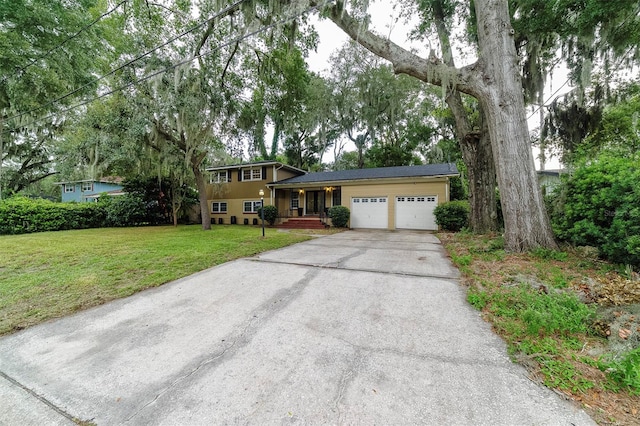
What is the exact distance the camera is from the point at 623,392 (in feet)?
4.98

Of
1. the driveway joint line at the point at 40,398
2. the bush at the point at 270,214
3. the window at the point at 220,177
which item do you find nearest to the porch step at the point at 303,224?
the bush at the point at 270,214

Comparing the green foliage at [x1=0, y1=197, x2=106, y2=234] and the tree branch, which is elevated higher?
the tree branch

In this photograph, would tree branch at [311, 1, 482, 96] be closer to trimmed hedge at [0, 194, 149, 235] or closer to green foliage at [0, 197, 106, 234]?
trimmed hedge at [0, 194, 149, 235]

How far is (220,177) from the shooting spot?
17.3 metres

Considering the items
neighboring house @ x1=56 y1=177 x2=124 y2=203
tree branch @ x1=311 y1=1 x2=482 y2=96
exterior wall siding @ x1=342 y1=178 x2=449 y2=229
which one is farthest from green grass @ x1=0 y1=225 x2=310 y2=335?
neighboring house @ x1=56 y1=177 x2=124 y2=203

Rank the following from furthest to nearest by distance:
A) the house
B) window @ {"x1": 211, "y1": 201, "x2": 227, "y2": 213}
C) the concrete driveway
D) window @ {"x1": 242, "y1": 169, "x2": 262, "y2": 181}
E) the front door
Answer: window @ {"x1": 211, "y1": 201, "x2": 227, "y2": 213} < window @ {"x1": 242, "y1": 169, "x2": 262, "y2": 181} < the front door < the house < the concrete driveway

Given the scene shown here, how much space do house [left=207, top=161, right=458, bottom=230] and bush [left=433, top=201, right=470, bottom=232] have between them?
76 centimetres

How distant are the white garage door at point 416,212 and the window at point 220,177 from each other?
11960 millimetres

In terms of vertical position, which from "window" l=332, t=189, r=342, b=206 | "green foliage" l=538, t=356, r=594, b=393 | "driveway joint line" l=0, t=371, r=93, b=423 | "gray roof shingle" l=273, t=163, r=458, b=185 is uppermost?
"gray roof shingle" l=273, t=163, r=458, b=185

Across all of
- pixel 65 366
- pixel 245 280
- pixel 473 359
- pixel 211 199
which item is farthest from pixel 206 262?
pixel 211 199

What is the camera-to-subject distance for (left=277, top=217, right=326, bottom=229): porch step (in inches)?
533

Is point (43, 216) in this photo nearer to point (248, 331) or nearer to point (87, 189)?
point (87, 189)

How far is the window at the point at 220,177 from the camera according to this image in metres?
17.1

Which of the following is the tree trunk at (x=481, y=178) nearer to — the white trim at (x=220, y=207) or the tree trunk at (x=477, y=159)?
the tree trunk at (x=477, y=159)
